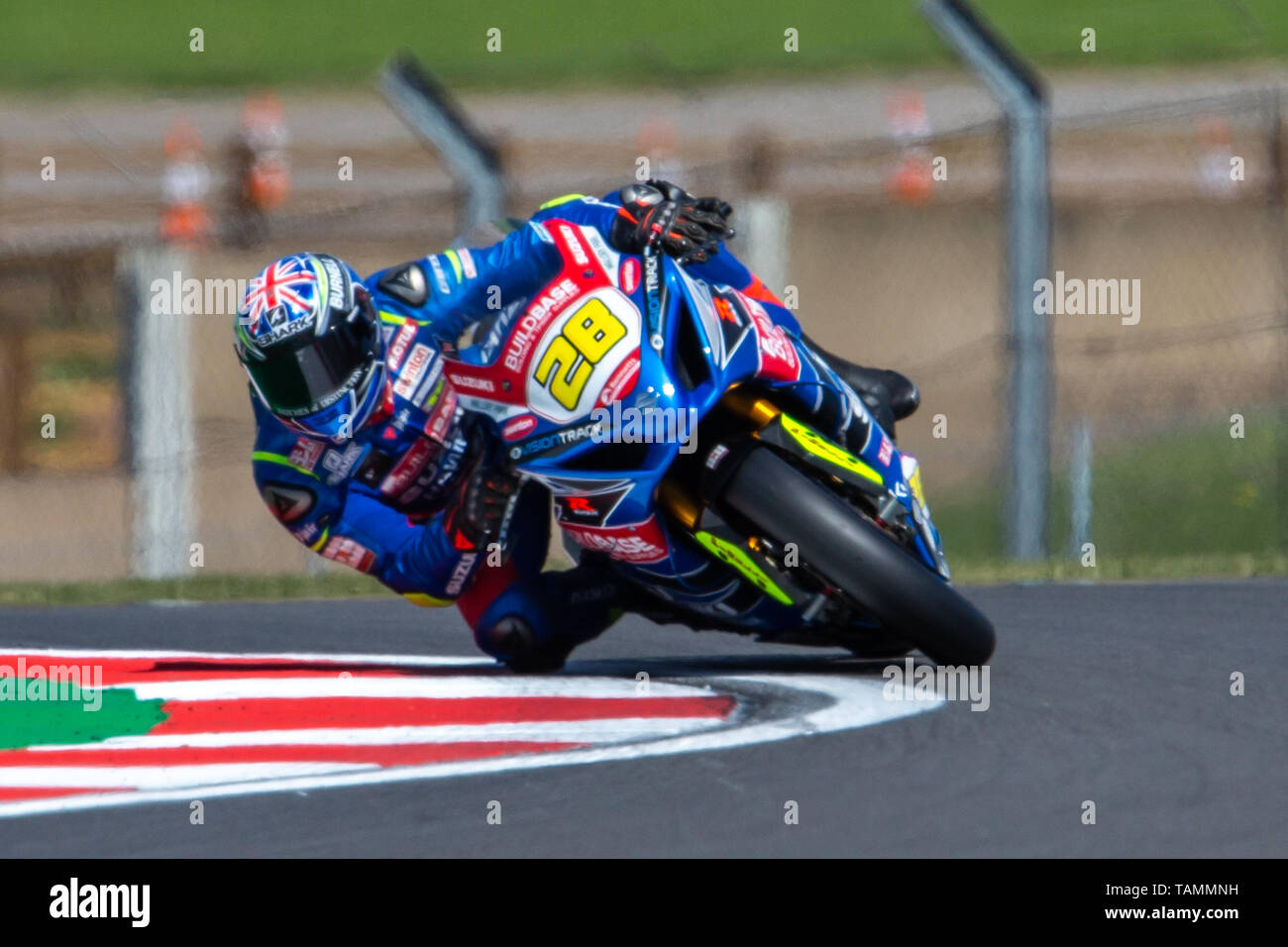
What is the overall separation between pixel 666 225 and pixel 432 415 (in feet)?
3.29

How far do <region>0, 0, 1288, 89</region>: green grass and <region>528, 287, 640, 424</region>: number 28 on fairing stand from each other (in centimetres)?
1965

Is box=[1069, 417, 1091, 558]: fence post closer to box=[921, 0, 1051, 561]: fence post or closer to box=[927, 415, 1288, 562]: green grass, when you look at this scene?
box=[927, 415, 1288, 562]: green grass

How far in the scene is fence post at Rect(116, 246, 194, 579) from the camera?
10.1m

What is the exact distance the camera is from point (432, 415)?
19.6ft

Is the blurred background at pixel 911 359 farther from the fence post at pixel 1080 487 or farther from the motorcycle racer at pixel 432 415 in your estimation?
the motorcycle racer at pixel 432 415

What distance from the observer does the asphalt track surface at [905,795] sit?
3.65 m

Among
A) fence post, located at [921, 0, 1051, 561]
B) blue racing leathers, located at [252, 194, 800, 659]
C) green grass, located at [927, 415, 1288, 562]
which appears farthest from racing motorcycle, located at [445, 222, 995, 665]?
green grass, located at [927, 415, 1288, 562]

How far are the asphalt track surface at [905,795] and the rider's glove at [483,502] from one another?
762 millimetres

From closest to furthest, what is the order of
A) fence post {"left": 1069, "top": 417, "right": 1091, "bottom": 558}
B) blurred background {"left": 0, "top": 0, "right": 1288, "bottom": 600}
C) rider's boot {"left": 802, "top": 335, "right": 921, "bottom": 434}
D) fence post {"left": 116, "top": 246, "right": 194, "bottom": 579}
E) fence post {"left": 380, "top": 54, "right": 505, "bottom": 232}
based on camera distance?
rider's boot {"left": 802, "top": 335, "right": 921, "bottom": 434}
fence post {"left": 380, "top": 54, "right": 505, "bottom": 232}
fence post {"left": 1069, "top": 417, "right": 1091, "bottom": 558}
blurred background {"left": 0, "top": 0, "right": 1288, "bottom": 600}
fence post {"left": 116, "top": 246, "right": 194, "bottom": 579}

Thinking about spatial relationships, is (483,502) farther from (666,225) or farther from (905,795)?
(905,795)

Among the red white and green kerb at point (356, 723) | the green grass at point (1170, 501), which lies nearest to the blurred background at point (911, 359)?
the green grass at point (1170, 501)

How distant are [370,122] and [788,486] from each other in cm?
1995

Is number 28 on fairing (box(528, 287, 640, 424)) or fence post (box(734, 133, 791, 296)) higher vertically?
fence post (box(734, 133, 791, 296))
